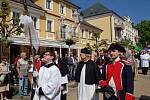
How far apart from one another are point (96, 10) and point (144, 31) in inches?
1228

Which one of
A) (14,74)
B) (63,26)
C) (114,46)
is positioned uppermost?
(63,26)

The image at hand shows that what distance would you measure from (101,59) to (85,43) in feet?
83.9

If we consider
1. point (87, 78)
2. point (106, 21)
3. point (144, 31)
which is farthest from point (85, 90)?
point (144, 31)

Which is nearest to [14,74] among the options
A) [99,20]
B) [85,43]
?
[85,43]

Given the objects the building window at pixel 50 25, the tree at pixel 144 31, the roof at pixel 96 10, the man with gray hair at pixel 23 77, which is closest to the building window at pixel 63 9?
the building window at pixel 50 25

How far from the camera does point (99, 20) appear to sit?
57219mm

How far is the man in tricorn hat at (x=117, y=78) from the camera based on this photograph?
554 centimetres

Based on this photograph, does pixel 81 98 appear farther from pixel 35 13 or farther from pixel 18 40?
pixel 35 13

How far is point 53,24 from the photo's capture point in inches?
1325

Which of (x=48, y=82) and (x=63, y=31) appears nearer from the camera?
(x=48, y=82)

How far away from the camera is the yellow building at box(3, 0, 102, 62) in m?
26.6

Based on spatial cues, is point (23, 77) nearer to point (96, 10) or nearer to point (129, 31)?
point (96, 10)

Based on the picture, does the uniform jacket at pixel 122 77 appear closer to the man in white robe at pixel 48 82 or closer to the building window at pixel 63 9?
the man in white robe at pixel 48 82

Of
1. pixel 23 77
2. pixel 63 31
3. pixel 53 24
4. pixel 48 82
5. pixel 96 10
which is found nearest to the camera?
pixel 48 82
